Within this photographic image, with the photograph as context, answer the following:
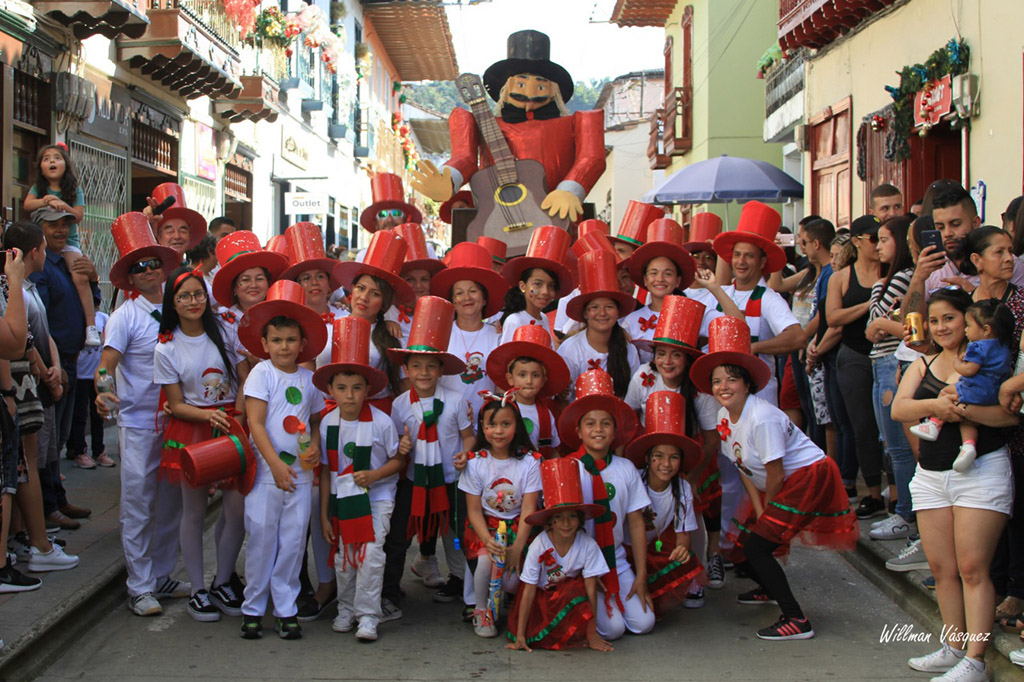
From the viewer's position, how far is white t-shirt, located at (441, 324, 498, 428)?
5.53m

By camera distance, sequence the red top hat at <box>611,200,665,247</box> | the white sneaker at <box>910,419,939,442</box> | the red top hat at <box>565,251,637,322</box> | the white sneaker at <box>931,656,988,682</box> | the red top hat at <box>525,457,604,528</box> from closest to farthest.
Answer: the white sneaker at <box>931,656,988,682</box>, the white sneaker at <box>910,419,939,442</box>, the red top hat at <box>525,457,604,528</box>, the red top hat at <box>565,251,637,322</box>, the red top hat at <box>611,200,665,247</box>

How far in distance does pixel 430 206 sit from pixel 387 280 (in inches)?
1146

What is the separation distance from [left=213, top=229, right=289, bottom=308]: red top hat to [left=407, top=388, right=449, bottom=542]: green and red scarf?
1.15 metres

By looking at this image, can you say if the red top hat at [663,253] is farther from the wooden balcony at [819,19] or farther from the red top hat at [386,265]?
the wooden balcony at [819,19]

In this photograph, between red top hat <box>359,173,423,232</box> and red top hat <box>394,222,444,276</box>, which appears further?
red top hat <box>359,173,423,232</box>

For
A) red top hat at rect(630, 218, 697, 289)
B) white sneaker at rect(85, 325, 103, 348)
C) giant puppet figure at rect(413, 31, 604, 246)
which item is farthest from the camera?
giant puppet figure at rect(413, 31, 604, 246)

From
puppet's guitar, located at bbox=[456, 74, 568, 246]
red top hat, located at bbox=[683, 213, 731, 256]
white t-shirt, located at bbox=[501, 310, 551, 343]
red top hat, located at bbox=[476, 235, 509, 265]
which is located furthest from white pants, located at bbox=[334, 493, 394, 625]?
puppet's guitar, located at bbox=[456, 74, 568, 246]

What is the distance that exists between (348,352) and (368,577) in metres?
1.01

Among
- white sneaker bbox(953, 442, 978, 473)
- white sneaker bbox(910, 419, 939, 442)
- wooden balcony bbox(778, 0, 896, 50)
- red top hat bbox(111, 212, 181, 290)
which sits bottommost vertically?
white sneaker bbox(953, 442, 978, 473)

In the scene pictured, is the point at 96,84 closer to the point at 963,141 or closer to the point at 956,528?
the point at 963,141

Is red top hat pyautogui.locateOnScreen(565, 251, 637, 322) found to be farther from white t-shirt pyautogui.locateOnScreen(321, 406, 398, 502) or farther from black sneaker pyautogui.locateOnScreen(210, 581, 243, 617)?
black sneaker pyautogui.locateOnScreen(210, 581, 243, 617)

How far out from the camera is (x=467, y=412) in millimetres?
5328

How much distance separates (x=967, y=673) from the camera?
4098mm

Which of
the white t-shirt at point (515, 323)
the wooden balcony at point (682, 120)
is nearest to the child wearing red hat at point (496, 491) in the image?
the white t-shirt at point (515, 323)
